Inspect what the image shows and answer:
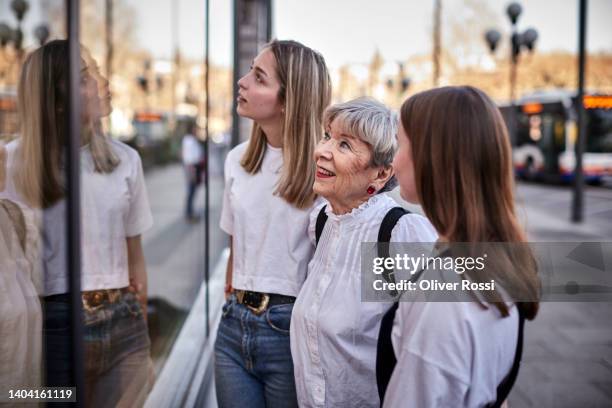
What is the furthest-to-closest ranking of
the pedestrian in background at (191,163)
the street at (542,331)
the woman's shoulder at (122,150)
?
the pedestrian in background at (191,163)
the street at (542,331)
the woman's shoulder at (122,150)

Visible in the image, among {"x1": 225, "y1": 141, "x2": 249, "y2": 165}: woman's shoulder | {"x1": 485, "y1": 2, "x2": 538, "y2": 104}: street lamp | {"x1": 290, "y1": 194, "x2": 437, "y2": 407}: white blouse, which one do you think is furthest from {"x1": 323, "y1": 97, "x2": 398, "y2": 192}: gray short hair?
{"x1": 485, "y1": 2, "x2": 538, "y2": 104}: street lamp

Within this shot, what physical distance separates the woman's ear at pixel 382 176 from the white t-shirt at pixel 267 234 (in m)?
0.32

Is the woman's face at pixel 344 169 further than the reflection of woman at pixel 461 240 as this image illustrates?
Yes

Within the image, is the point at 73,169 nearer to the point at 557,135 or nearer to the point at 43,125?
the point at 43,125

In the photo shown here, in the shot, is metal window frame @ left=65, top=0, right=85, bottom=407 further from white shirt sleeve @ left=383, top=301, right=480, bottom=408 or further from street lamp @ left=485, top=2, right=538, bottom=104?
street lamp @ left=485, top=2, right=538, bottom=104

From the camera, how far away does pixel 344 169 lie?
65.6 inches

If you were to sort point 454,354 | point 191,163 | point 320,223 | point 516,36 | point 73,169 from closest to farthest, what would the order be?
point 454,354, point 73,169, point 320,223, point 191,163, point 516,36

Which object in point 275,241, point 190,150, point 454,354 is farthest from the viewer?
point 190,150

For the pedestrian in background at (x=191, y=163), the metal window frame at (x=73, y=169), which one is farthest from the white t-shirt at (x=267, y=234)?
the pedestrian in background at (x=191, y=163)

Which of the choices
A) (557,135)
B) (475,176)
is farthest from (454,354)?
(557,135)

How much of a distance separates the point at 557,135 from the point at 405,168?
22.2 meters

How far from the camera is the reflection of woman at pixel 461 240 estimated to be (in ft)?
3.92

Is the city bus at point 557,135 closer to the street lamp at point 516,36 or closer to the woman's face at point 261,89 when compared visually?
the street lamp at point 516,36

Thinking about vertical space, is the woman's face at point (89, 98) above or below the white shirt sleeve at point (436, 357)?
above
